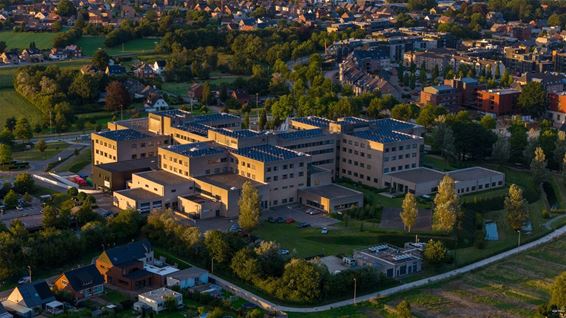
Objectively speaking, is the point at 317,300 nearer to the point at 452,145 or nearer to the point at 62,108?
the point at 452,145

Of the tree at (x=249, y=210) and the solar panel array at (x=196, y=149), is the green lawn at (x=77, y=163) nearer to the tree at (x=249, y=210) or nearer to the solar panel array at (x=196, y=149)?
the solar panel array at (x=196, y=149)

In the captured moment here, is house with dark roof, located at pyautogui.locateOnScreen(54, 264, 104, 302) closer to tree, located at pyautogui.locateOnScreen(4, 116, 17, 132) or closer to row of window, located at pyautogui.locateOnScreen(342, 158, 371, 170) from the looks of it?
row of window, located at pyautogui.locateOnScreen(342, 158, 371, 170)

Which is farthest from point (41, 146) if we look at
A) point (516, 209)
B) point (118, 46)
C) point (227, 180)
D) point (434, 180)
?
point (118, 46)

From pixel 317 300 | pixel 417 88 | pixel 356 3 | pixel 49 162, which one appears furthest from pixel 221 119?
pixel 356 3

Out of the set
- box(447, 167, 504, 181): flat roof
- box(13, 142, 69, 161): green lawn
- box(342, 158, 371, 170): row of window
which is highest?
box(342, 158, 371, 170): row of window

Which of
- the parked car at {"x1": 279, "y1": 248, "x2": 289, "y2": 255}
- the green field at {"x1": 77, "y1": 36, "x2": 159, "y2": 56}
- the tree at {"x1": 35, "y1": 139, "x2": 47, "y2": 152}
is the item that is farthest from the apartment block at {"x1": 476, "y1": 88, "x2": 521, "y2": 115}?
the green field at {"x1": 77, "y1": 36, "x2": 159, "y2": 56}

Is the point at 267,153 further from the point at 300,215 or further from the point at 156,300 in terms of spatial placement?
the point at 156,300
